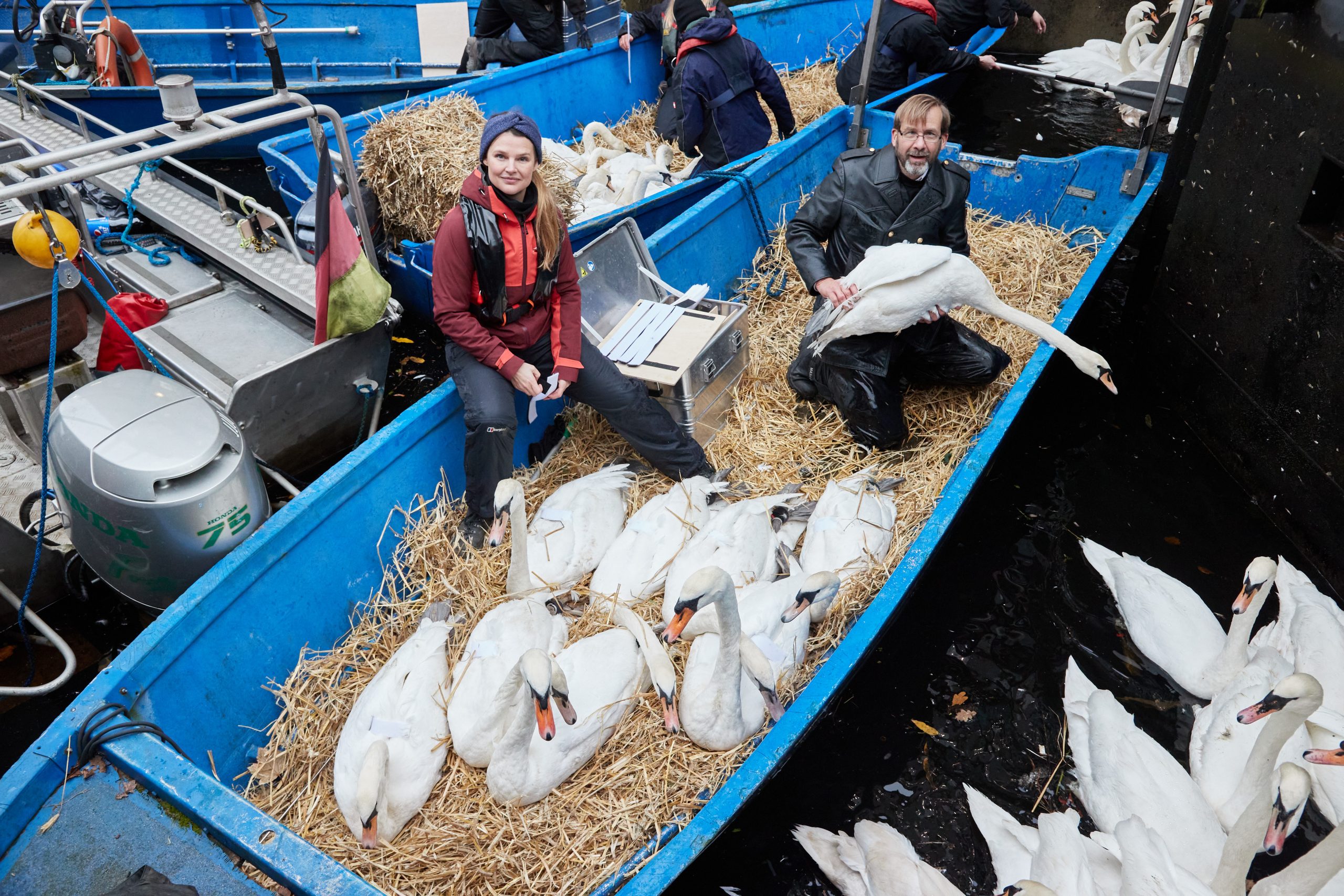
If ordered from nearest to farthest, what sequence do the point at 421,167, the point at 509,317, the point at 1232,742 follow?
the point at 1232,742 < the point at 509,317 < the point at 421,167

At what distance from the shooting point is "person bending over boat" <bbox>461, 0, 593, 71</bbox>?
8180mm

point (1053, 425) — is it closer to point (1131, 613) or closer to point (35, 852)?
point (1131, 613)

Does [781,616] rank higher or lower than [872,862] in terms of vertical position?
higher

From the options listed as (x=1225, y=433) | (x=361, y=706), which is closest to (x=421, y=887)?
(x=361, y=706)

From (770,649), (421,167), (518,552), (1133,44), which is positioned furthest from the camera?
(1133,44)

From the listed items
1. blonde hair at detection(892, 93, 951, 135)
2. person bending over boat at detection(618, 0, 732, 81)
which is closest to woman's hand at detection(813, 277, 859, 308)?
blonde hair at detection(892, 93, 951, 135)

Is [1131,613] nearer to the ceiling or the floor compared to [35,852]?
nearer to the floor

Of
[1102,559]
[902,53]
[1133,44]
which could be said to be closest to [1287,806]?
[1102,559]

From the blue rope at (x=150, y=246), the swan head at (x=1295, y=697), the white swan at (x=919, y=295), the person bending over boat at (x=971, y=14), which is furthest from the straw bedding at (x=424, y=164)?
the swan head at (x=1295, y=697)

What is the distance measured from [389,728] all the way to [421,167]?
148 inches

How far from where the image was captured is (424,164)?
18.5 ft

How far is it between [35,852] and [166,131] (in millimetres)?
2799

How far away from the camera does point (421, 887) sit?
2.92m

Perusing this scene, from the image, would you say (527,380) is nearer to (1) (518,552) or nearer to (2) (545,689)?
(1) (518,552)
